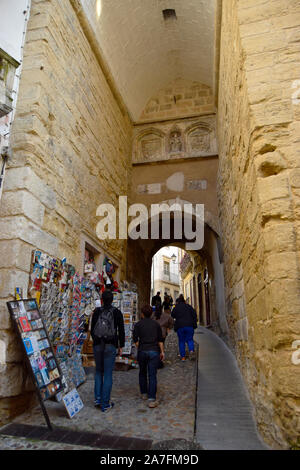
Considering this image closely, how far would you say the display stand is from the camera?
2.93 metres

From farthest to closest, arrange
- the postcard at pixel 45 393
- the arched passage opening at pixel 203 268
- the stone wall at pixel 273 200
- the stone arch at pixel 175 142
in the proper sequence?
the stone arch at pixel 175 142
the arched passage opening at pixel 203 268
the postcard at pixel 45 393
the stone wall at pixel 273 200

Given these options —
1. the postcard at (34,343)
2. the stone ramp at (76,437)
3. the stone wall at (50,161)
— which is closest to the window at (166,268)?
the stone wall at (50,161)

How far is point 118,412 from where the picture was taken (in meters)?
3.26

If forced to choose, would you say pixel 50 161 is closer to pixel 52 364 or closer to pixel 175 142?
pixel 52 364

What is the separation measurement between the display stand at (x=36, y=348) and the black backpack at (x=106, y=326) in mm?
526

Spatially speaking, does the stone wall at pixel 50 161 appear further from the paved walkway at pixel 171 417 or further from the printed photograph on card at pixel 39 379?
the paved walkway at pixel 171 417

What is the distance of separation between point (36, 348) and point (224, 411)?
2030 millimetres

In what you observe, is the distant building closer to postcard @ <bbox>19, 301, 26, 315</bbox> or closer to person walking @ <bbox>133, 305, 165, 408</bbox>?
person walking @ <bbox>133, 305, 165, 408</bbox>

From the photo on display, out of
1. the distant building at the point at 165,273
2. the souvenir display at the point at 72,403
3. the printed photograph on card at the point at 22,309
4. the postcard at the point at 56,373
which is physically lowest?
the souvenir display at the point at 72,403

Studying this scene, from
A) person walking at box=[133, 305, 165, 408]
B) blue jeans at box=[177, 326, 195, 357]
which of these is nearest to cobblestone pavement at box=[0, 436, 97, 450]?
person walking at box=[133, 305, 165, 408]

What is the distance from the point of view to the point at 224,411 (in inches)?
129

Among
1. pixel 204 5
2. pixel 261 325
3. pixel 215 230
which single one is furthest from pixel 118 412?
pixel 204 5

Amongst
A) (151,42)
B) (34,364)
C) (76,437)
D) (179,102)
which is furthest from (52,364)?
(179,102)

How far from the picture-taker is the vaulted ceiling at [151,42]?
638cm
